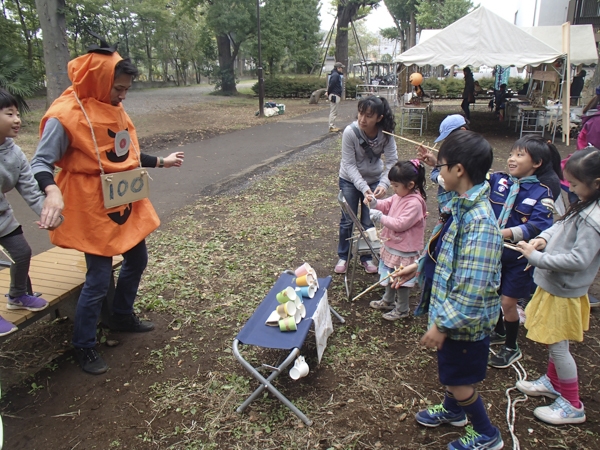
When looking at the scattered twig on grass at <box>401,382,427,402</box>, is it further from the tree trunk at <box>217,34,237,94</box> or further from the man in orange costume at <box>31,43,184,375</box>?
the tree trunk at <box>217,34,237,94</box>

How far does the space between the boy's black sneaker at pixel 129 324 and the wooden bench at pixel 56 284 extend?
0.09 m

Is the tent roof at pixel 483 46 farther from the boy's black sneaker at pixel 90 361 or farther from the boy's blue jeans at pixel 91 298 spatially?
the boy's black sneaker at pixel 90 361

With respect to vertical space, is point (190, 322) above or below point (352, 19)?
below

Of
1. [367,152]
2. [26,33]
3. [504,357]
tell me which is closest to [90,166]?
[367,152]

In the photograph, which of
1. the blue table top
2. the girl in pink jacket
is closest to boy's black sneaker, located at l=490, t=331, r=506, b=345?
the girl in pink jacket

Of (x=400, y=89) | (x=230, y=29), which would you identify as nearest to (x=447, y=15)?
(x=230, y=29)

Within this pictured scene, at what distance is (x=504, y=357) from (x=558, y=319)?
0.68m

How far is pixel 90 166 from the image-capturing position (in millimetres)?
2531

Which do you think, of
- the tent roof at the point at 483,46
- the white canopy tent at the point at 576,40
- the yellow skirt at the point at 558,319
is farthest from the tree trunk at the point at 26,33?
the yellow skirt at the point at 558,319

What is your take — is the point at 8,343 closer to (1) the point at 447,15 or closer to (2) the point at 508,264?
(2) the point at 508,264

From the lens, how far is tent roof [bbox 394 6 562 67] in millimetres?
10234

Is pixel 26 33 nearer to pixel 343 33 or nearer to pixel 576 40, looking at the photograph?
pixel 343 33

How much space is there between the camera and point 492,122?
14.5 m

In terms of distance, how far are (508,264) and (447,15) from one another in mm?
38836
